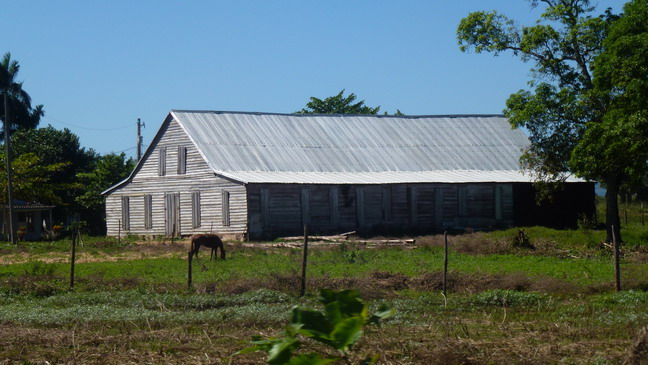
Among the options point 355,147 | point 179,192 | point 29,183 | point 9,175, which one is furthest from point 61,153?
point 355,147

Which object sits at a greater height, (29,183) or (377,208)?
(29,183)

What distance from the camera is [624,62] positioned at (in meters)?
31.5

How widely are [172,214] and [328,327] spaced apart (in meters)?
41.6

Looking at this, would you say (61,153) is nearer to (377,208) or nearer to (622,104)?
(377,208)

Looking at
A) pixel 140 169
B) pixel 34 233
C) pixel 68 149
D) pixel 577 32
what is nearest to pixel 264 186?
pixel 140 169

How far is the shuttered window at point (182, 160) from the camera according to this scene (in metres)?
46.6

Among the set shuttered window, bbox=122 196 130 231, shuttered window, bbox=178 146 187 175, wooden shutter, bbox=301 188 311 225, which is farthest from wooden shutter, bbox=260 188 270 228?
shuttered window, bbox=122 196 130 231

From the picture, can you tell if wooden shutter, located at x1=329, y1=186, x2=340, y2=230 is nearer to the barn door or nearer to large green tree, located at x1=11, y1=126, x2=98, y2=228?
the barn door

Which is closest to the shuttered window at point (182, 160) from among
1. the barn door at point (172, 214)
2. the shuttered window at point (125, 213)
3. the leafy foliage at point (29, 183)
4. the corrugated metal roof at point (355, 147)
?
the corrugated metal roof at point (355, 147)

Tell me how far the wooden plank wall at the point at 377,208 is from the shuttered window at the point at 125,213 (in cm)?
1052

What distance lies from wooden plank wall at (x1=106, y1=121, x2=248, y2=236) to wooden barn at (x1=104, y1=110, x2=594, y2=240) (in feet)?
0.19

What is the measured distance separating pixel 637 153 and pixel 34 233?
36.6 meters

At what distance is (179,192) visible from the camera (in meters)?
46.7

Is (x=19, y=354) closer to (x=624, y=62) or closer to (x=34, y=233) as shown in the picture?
(x=624, y=62)
